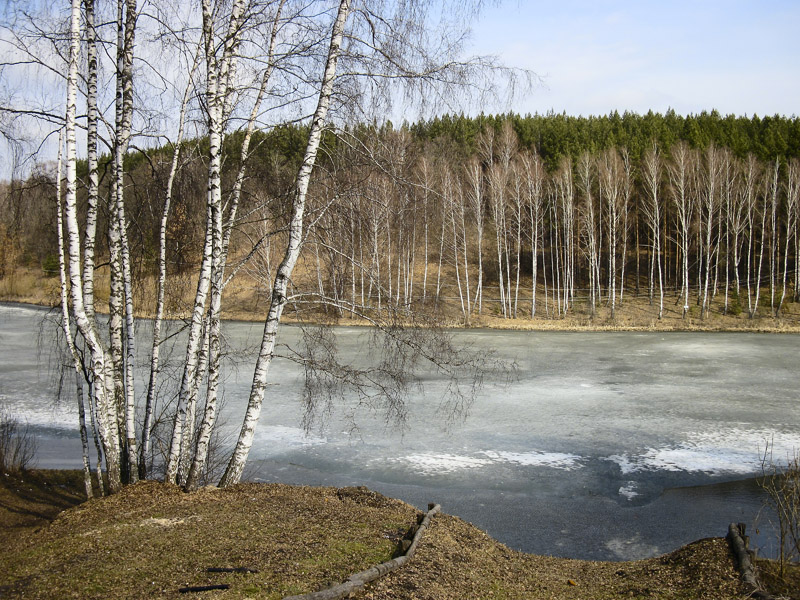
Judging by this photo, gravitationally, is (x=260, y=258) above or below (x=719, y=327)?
above

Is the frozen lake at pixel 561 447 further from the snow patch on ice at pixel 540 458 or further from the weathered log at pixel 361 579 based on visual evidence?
the weathered log at pixel 361 579

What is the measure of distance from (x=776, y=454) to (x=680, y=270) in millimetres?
33464

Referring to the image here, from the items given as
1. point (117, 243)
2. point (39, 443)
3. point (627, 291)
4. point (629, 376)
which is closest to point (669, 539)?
point (117, 243)

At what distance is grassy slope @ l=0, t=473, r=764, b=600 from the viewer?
3.87m

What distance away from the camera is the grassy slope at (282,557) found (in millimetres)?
3869

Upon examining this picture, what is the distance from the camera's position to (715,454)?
9562 mm

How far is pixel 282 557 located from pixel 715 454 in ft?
25.2

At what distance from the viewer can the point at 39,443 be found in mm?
9938

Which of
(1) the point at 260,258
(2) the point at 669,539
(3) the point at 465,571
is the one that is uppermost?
(1) the point at 260,258

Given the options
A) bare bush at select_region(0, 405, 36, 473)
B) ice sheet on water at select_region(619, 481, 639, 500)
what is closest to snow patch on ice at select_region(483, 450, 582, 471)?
ice sheet on water at select_region(619, 481, 639, 500)

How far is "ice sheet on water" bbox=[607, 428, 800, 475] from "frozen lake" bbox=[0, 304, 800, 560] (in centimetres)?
3

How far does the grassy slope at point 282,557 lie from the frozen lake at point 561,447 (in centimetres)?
149

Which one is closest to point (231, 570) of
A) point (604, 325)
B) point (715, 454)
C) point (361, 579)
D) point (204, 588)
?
point (204, 588)

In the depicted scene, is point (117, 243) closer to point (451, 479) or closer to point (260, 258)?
point (260, 258)
